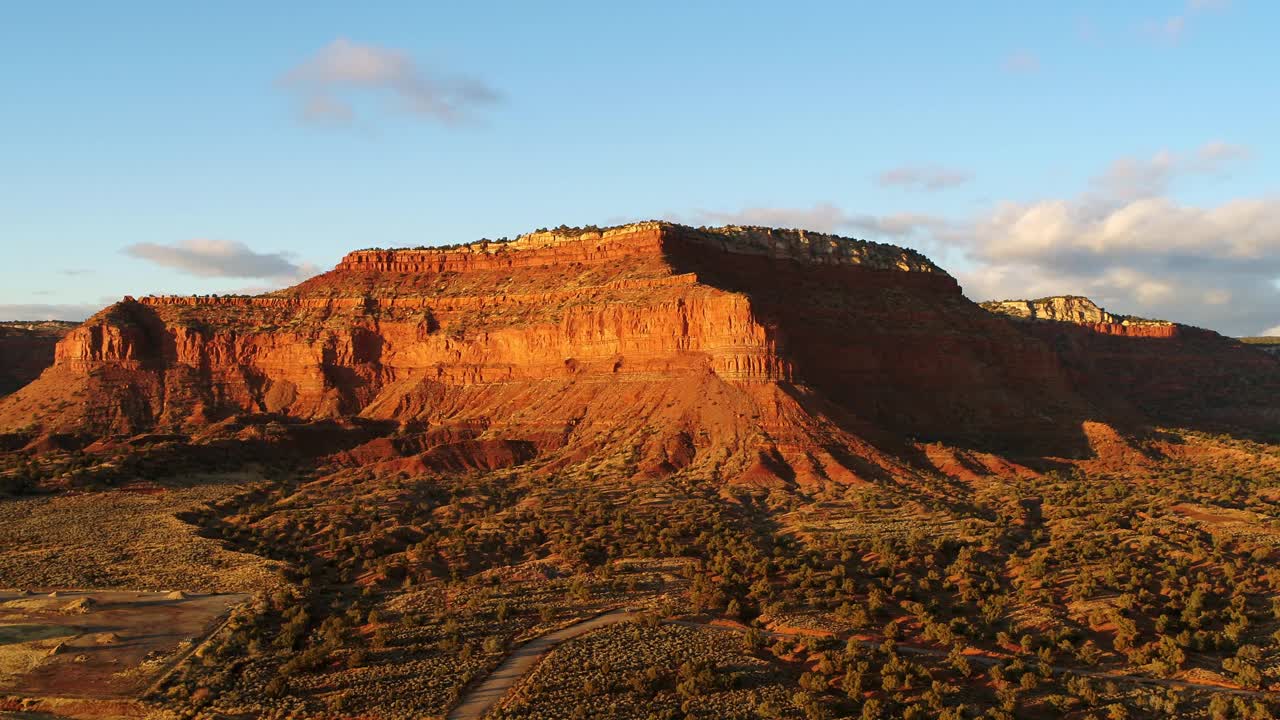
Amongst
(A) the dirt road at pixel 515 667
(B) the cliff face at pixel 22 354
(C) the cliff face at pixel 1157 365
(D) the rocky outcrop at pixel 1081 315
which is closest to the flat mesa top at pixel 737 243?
(C) the cliff face at pixel 1157 365

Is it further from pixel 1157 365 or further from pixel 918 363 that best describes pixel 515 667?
pixel 1157 365

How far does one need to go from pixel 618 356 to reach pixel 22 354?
244 ft

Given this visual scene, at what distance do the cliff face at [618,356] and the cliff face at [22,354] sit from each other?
19061 millimetres

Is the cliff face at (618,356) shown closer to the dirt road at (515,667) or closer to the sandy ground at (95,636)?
the dirt road at (515,667)

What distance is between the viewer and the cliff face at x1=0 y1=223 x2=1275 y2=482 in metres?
66.6

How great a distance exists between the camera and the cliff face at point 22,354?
103938mm

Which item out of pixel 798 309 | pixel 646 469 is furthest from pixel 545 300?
pixel 646 469

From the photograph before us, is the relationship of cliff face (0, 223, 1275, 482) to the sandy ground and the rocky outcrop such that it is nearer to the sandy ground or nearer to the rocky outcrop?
the rocky outcrop

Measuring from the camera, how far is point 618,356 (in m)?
73.4

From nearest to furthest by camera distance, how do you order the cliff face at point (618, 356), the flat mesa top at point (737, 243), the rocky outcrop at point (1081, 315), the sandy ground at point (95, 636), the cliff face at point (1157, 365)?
1. the sandy ground at point (95, 636)
2. the cliff face at point (618, 356)
3. the flat mesa top at point (737, 243)
4. the cliff face at point (1157, 365)
5. the rocky outcrop at point (1081, 315)

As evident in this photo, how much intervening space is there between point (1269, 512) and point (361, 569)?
143 ft

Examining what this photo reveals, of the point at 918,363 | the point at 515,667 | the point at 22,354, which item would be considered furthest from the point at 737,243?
the point at 22,354

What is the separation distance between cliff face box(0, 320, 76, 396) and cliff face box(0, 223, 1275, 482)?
19061mm

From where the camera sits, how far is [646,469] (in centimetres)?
6003
